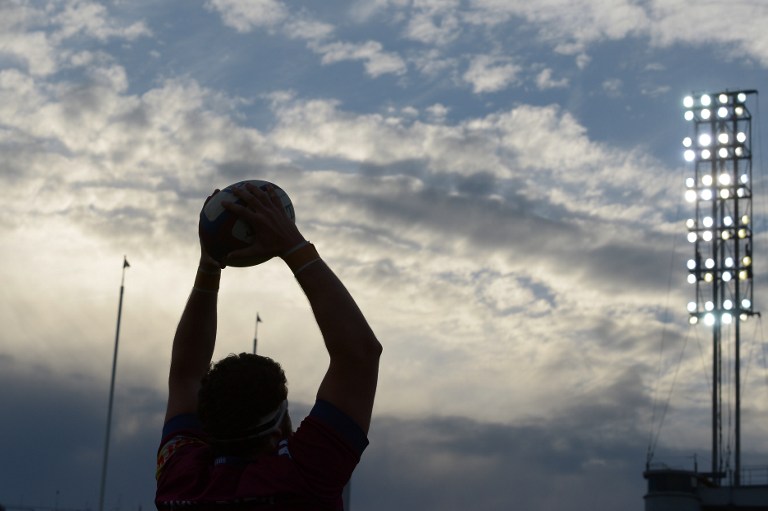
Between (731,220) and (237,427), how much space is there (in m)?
40.4

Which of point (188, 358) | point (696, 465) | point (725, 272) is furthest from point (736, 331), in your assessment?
point (188, 358)

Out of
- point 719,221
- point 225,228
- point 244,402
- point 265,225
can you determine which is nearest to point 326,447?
point 244,402

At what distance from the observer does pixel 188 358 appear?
12.7 ft

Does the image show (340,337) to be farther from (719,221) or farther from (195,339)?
(719,221)

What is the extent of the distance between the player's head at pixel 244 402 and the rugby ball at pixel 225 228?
0.44 meters

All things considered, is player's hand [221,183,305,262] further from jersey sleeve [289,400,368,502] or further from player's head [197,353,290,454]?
jersey sleeve [289,400,368,502]

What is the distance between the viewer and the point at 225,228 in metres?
3.63

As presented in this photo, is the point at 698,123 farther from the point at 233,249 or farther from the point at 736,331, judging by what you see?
the point at 233,249

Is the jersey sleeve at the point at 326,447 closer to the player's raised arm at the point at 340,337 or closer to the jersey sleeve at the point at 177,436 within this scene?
the player's raised arm at the point at 340,337

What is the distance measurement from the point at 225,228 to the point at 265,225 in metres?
0.36

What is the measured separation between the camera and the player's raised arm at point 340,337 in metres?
3.03

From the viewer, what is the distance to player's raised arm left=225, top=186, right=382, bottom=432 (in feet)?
9.95

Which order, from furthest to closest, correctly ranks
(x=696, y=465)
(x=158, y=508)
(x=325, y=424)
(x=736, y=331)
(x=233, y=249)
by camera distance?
(x=696, y=465), (x=736, y=331), (x=233, y=249), (x=158, y=508), (x=325, y=424)

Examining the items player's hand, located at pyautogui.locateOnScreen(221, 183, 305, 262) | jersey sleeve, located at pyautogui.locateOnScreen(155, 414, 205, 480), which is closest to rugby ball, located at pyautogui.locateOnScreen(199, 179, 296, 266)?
player's hand, located at pyautogui.locateOnScreen(221, 183, 305, 262)
